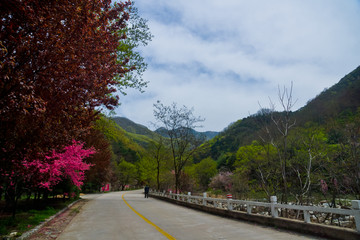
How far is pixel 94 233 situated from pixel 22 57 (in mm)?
6023

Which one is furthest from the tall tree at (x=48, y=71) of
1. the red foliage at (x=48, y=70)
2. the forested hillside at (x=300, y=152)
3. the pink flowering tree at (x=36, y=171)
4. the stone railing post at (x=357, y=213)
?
the forested hillside at (x=300, y=152)

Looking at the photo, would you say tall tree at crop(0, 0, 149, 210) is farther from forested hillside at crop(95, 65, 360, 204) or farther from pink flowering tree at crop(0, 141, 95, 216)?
forested hillside at crop(95, 65, 360, 204)

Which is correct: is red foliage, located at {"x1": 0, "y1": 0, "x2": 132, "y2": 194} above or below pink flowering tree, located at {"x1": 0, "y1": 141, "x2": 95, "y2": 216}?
above

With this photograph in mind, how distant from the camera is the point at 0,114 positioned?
457cm

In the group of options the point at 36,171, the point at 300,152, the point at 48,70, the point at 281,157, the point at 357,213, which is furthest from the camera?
the point at 300,152

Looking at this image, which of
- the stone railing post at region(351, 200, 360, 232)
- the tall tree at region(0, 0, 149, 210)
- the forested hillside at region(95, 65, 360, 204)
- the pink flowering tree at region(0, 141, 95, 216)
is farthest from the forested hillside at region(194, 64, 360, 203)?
the pink flowering tree at region(0, 141, 95, 216)

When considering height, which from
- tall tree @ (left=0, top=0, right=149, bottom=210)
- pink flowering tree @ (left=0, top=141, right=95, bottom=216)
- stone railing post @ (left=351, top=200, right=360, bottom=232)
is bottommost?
stone railing post @ (left=351, top=200, right=360, bottom=232)

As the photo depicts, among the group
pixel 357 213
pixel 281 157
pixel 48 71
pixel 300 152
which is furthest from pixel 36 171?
pixel 300 152

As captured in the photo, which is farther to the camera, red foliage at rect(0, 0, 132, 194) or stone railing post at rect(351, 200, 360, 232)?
stone railing post at rect(351, 200, 360, 232)

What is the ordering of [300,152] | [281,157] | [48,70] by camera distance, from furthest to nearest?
[300,152]
[281,157]
[48,70]

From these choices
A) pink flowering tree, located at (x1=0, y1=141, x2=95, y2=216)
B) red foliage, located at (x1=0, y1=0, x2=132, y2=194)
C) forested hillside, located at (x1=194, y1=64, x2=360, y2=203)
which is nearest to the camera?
red foliage, located at (x1=0, y1=0, x2=132, y2=194)

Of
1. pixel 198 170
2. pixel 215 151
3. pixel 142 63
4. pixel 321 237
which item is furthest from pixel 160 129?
pixel 215 151

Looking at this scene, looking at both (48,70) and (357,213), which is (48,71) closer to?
(48,70)

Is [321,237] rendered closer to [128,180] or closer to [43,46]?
[43,46]
